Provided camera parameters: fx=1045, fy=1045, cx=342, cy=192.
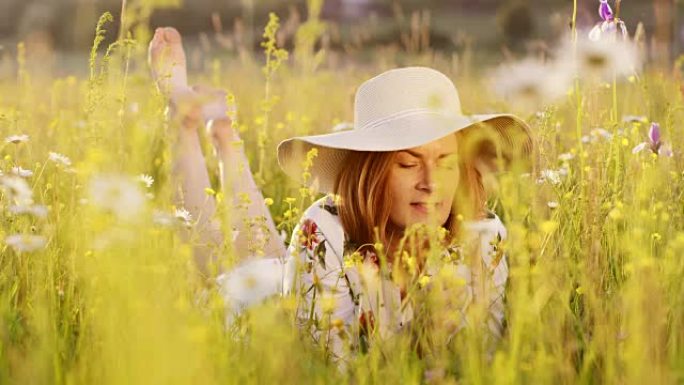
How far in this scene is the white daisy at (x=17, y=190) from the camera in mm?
2156

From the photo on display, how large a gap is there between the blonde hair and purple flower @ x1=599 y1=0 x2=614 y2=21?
462 millimetres

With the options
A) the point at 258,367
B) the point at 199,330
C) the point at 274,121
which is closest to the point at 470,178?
the point at 258,367

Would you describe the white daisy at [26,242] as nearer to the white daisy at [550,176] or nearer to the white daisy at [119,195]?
the white daisy at [119,195]

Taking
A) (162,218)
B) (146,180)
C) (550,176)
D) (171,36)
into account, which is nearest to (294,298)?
(162,218)

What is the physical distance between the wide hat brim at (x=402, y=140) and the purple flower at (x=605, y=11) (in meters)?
0.33

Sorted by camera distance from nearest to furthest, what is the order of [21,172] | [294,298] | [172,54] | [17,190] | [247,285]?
[247,285] < [294,298] < [17,190] < [21,172] < [172,54]

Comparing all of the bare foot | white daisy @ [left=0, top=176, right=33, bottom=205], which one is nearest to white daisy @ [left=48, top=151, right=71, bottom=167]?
white daisy @ [left=0, top=176, right=33, bottom=205]

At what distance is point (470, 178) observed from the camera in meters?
2.78

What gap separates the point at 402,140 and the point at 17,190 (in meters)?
0.89

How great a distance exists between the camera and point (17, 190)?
2.25m

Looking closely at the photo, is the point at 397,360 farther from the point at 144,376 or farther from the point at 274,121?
the point at 274,121

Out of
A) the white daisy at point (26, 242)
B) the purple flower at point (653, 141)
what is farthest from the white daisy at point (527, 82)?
the purple flower at point (653, 141)

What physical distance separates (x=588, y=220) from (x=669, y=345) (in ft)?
1.62

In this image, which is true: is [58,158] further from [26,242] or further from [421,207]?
[421,207]
